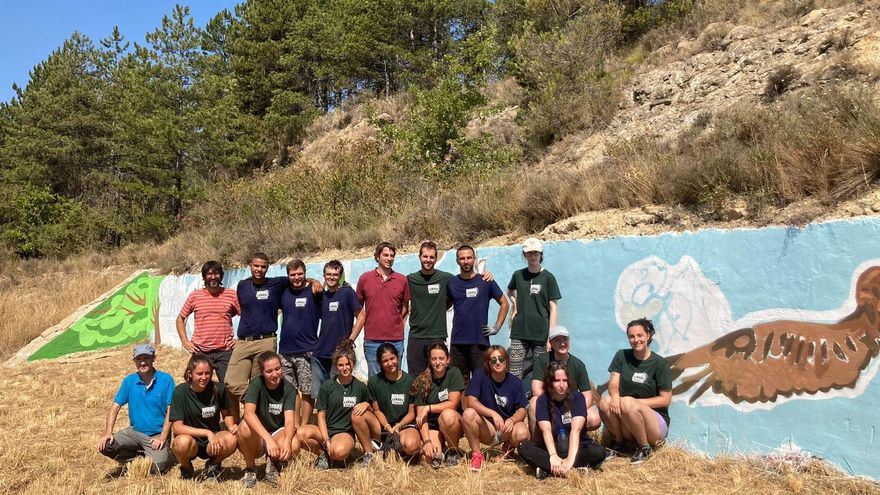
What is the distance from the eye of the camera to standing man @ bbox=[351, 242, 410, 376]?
6.09 metres

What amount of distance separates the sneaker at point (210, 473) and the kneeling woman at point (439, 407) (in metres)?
1.72

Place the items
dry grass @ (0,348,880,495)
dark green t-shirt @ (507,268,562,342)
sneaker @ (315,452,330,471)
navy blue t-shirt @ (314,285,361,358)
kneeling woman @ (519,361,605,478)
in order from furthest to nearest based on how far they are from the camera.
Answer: navy blue t-shirt @ (314,285,361,358)
dark green t-shirt @ (507,268,562,342)
sneaker @ (315,452,330,471)
kneeling woman @ (519,361,605,478)
dry grass @ (0,348,880,495)

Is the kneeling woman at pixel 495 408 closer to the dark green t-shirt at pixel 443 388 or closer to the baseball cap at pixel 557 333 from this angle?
the dark green t-shirt at pixel 443 388

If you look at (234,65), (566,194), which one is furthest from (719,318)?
(234,65)

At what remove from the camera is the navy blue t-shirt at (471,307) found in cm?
584

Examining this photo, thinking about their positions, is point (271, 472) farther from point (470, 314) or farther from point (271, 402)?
point (470, 314)

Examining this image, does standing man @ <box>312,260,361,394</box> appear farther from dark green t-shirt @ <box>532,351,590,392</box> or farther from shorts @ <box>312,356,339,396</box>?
dark green t-shirt @ <box>532,351,590,392</box>

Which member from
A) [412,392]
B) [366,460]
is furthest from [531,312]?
[366,460]

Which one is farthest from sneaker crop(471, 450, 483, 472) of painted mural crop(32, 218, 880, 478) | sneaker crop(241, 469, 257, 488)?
sneaker crop(241, 469, 257, 488)

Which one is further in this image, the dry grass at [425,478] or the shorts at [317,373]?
the shorts at [317,373]

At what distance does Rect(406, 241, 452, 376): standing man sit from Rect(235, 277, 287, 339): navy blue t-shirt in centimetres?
150

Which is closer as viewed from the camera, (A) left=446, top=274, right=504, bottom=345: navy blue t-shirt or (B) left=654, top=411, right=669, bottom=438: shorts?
(B) left=654, top=411, right=669, bottom=438: shorts

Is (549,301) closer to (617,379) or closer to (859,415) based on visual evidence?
(617,379)

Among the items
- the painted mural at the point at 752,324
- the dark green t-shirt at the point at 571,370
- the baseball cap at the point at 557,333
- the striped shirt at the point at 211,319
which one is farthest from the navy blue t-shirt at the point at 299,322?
the painted mural at the point at 752,324
